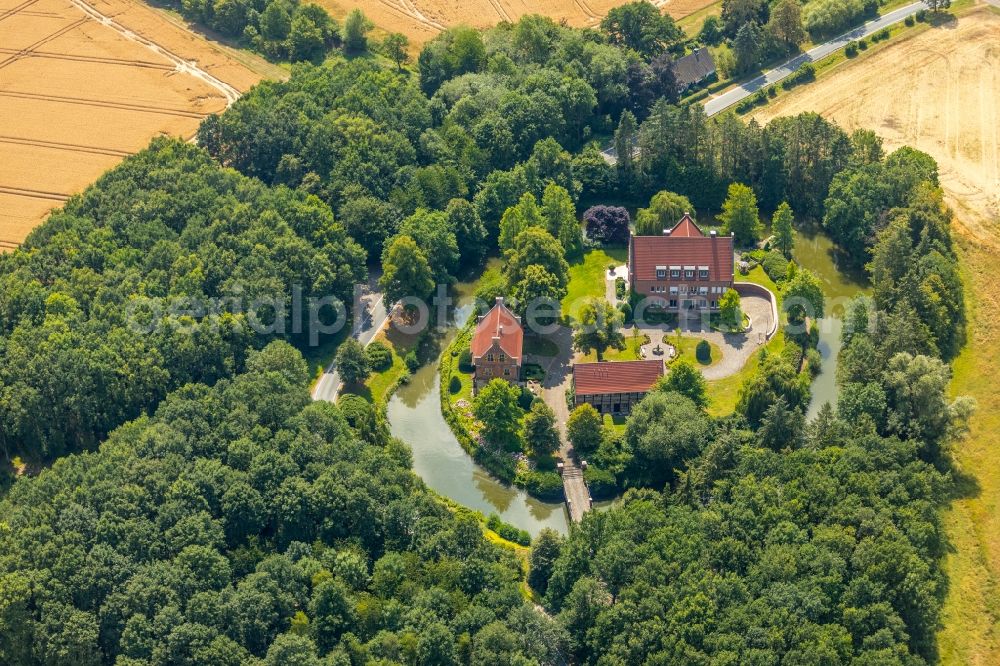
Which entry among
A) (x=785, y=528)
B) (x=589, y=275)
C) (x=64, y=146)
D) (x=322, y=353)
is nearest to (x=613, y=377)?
(x=589, y=275)

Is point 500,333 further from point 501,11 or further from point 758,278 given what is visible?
point 501,11

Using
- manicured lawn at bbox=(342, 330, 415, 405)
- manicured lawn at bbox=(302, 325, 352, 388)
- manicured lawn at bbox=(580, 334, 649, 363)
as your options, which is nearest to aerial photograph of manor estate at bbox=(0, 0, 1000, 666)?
manicured lawn at bbox=(580, 334, 649, 363)

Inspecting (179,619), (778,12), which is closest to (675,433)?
(179,619)

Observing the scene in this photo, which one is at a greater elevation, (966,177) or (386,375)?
(966,177)

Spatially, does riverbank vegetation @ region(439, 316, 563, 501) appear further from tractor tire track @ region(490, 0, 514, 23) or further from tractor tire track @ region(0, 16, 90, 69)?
tractor tire track @ region(0, 16, 90, 69)

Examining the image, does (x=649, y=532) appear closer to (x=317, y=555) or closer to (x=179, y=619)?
(x=317, y=555)

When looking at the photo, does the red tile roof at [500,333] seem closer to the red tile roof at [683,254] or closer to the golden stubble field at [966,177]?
the red tile roof at [683,254]

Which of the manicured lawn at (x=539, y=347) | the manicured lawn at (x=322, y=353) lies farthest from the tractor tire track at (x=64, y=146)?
the manicured lawn at (x=539, y=347)

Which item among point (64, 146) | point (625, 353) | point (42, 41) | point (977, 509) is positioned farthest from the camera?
point (42, 41)
